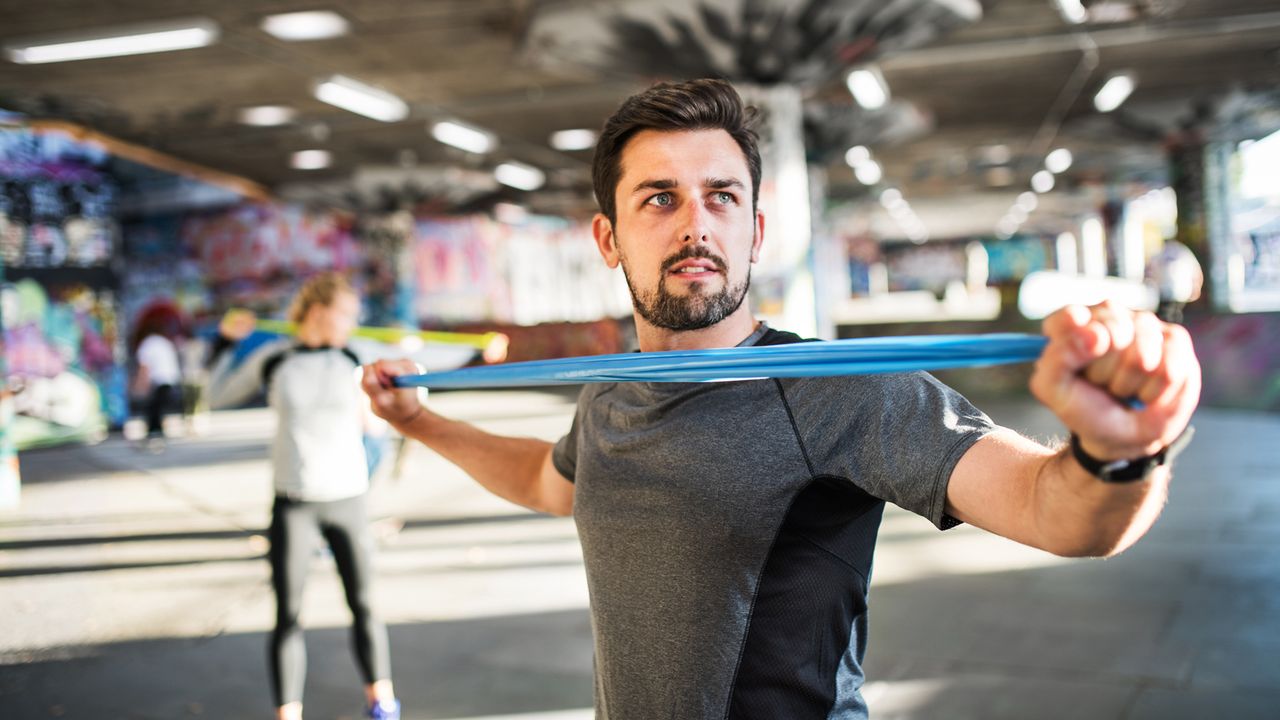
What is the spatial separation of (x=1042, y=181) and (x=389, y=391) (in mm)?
33121

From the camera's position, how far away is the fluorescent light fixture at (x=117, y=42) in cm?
1060

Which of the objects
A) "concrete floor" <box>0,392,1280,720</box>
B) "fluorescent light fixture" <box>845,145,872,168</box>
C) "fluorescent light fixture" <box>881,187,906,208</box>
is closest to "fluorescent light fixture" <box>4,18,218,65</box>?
"concrete floor" <box>0,392,1280,720</box>

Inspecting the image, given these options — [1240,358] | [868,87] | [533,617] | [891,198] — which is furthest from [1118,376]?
[891,198]

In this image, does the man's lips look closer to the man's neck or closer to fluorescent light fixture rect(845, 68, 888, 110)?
the man's neck

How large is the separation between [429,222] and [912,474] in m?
28.9

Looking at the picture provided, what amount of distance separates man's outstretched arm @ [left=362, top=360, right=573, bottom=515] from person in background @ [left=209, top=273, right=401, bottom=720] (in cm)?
199

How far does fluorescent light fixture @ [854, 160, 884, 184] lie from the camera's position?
2689cm

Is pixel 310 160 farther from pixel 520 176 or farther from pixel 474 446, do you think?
pixel 474 446

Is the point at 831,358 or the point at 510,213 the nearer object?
the point at 831,358

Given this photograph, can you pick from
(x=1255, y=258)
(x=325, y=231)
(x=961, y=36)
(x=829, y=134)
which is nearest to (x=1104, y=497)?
(x=961, y=36)

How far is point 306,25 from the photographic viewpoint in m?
10.9

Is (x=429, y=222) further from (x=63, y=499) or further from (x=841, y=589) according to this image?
(x=841, y=589)

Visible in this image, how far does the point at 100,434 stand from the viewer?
1702 centimetres

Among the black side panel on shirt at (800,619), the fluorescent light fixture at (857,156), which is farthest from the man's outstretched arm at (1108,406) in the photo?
the fluorescent light fixture at (857,156)
